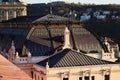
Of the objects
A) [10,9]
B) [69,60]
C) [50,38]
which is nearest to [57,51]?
[50,38]

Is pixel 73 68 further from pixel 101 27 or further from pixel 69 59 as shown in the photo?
pixel 101 27

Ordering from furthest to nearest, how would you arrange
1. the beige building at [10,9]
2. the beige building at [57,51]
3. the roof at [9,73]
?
the beige building at [10,9], the beige building at [57,51], the roof at [9,73]

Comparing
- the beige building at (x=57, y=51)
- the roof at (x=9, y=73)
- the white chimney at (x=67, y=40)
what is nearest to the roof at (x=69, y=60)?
the beige building at (x=57, y=51)

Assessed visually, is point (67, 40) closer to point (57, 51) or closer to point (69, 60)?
point (57, 51)

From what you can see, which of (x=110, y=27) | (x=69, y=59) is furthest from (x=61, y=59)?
(x=110, y=27)

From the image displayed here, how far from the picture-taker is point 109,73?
76.4 feet

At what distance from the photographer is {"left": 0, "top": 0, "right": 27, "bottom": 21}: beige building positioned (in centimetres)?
8859

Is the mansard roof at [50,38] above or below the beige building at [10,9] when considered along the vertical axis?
above

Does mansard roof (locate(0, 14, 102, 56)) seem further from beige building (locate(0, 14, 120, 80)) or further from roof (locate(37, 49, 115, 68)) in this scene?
roof (locate(37, 49, 115, 68))

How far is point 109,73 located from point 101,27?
103m

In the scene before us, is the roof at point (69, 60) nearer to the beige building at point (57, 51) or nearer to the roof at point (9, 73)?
the beige building at point (57, 51)

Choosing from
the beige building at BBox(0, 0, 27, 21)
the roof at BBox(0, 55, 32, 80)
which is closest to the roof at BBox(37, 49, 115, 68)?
the roof at BBox(0, 55, 32, 80)

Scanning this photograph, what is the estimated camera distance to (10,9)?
8894 cm

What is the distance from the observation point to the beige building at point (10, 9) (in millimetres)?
88594
